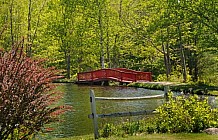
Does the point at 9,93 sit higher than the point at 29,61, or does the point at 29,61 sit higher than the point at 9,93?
the point at 29,61

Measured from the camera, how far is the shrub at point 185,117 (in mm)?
7531

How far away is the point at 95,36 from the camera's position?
36406mm

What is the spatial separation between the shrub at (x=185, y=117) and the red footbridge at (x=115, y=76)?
750 inches

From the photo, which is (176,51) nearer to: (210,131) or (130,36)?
(130,36)

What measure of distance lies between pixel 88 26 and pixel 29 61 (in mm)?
30181

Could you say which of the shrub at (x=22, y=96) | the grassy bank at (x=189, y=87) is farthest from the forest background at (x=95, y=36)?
the shrub at (x=22, y=96)

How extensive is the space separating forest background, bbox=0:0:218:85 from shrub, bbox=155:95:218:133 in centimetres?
1859

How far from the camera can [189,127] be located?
755 cm

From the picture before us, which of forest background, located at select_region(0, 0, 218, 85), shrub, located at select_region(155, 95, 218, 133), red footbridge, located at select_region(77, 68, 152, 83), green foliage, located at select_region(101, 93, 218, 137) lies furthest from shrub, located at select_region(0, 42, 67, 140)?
red footbridge, located at select_region(77, 68, 152, 83)

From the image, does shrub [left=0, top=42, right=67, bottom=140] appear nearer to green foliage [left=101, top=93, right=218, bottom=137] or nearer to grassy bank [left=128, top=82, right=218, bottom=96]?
green foliage [left=101, top=93, right=218, bottom=137]

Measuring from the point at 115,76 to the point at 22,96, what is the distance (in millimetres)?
22111

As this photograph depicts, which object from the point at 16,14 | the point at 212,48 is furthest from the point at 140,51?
the point at 212,48

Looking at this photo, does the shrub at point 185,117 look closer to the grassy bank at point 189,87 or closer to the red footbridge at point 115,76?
the grassy bank at point 189,87

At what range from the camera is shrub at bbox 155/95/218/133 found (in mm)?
7531
